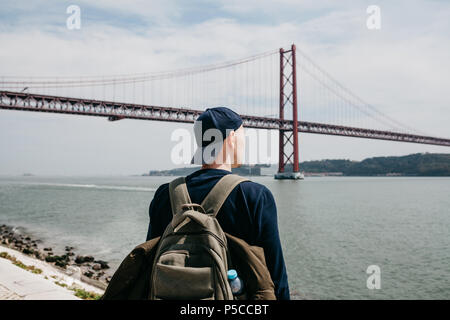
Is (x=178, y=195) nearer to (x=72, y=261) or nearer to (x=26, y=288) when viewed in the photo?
A: (x=26, y=288)

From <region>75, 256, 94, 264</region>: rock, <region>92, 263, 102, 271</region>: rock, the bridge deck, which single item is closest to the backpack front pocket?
<region>92, 263, 102, 271</region>: rock

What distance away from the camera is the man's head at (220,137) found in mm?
1521

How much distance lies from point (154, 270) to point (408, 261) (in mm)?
14388

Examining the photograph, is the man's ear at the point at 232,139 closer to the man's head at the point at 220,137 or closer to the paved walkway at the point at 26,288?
the man's head at the point at 220,137

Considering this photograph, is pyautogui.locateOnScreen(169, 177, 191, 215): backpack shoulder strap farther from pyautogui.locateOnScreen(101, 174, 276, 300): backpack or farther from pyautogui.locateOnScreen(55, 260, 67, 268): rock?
pyautogui.locateOnScreen(55, 260, 67, 268): rock

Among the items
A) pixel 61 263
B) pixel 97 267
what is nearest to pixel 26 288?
pixel 97 267

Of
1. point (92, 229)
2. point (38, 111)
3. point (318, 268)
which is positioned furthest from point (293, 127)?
point (318, 268)

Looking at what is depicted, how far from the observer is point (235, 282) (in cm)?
140

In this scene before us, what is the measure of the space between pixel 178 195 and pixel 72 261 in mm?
12812

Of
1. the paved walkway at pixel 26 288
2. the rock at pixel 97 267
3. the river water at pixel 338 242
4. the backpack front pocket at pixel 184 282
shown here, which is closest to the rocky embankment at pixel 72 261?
the rock at pixel 97 267

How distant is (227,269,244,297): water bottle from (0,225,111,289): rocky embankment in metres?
8.27
